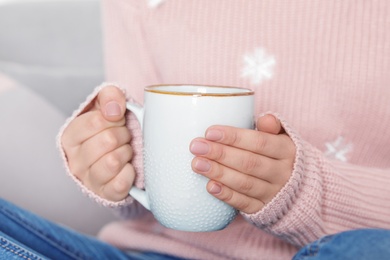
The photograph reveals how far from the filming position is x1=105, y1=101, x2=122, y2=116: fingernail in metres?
0.58

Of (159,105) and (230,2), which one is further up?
(230,2)

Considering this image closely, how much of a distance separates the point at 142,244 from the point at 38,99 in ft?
1.35

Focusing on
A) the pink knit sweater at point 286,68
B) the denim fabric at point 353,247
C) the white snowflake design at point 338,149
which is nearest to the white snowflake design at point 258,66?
the pink knit sweater at point 286,68

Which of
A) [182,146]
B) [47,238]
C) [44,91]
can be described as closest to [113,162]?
[182,146]

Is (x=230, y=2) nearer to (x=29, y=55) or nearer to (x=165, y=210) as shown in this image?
(x=165, y=210)

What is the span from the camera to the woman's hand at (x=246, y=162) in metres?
0.51

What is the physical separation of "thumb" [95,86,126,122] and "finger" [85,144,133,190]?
0.13 ft

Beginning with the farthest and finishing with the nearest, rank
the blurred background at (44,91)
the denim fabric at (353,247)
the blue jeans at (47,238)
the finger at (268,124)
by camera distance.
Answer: the blurred background at (44,91) < the blue jeans at (47,238) < the finger at (268,124) < the denim fabric at (353,247)

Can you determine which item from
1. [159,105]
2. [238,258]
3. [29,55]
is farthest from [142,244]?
[29,55]

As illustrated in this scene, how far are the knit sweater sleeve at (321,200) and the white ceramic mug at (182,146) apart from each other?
2.4 inches

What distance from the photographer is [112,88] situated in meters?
0.59

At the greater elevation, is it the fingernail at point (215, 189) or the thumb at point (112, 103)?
the thumb at point (112, 103)

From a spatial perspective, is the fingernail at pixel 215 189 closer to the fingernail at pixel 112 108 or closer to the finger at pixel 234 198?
the finger at pixel 234 198

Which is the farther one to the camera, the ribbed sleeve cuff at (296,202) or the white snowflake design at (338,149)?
the white snowflake design at (338,149)
